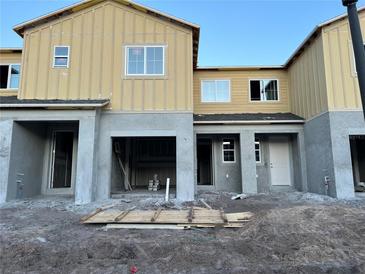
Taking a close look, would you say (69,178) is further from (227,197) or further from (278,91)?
(278,91)

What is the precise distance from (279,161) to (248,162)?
210 centimetres

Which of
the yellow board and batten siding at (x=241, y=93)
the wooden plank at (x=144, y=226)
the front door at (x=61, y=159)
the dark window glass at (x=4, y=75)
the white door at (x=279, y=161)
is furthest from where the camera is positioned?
the yellow board and batten siding at (x=241, y=93)

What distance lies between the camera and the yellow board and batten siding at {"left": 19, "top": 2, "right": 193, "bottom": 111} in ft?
33.0

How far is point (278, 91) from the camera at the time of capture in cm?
1355

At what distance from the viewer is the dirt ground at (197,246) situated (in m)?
4.03

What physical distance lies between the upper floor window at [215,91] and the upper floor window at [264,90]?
1.25 m

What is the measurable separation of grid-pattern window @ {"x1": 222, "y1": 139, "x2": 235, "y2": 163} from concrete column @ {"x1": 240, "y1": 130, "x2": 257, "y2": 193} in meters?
1.30

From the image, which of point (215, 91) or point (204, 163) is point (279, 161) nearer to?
point (204, 163)

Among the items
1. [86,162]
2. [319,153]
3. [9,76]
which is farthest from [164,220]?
[9,76]

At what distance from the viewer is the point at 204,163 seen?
47.7 feet

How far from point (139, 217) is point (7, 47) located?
10.7 meters

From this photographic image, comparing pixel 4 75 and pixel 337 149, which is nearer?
pixel 337 149

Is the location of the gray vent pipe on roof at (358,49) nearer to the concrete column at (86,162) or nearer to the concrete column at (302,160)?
the concrete column at (86,162)

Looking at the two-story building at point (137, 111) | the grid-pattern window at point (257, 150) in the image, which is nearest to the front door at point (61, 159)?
the two-story building at point (137, 111)
